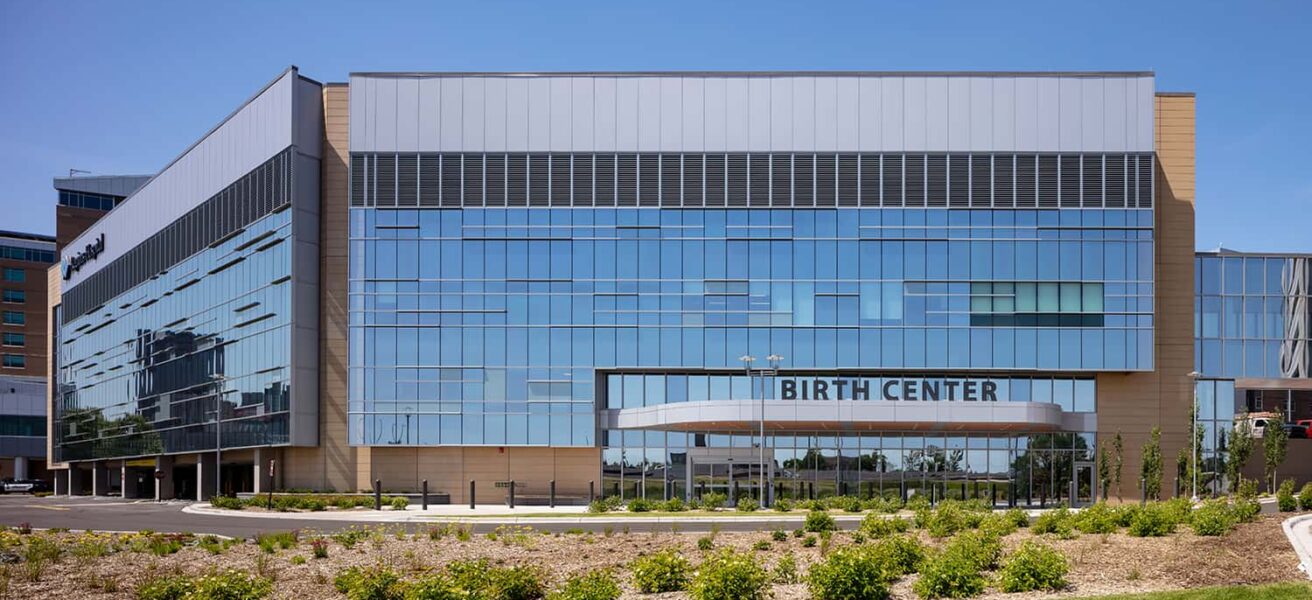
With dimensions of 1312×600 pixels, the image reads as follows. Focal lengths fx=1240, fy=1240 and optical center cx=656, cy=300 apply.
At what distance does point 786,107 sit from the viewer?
59.9m

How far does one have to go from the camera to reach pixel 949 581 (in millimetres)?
18406

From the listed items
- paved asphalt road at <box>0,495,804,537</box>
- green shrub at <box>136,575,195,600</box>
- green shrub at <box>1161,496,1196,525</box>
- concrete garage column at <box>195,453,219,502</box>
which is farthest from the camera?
concrete garage column at <box>195,453,219,502</box>

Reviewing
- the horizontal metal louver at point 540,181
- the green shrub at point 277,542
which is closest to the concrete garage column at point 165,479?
the horizontal metal louver at point 540,181

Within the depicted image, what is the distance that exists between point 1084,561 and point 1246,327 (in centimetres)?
4676

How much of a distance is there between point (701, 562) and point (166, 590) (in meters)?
9.11

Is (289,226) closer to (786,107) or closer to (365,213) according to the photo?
(365,213)

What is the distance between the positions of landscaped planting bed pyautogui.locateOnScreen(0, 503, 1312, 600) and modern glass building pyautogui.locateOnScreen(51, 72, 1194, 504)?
30.5 meters

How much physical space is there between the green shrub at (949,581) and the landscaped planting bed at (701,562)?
2 cm

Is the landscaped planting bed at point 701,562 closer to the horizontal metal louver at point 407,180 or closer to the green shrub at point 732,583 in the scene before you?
the green shrub at point 732,583

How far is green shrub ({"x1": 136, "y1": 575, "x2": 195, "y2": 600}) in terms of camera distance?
768 inches

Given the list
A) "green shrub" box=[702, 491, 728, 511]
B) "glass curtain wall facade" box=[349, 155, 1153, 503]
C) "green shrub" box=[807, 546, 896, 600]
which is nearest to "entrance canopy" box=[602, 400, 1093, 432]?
"glass curtain wall facade" box=[349, 155, 1153, 503]

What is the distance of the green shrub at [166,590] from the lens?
64.0ft

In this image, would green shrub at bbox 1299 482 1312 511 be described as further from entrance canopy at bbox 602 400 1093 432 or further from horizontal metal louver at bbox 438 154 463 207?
horizontal metal louver at bbox 438 154 463 207

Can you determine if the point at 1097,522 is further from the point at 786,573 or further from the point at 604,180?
the point at 604,180
